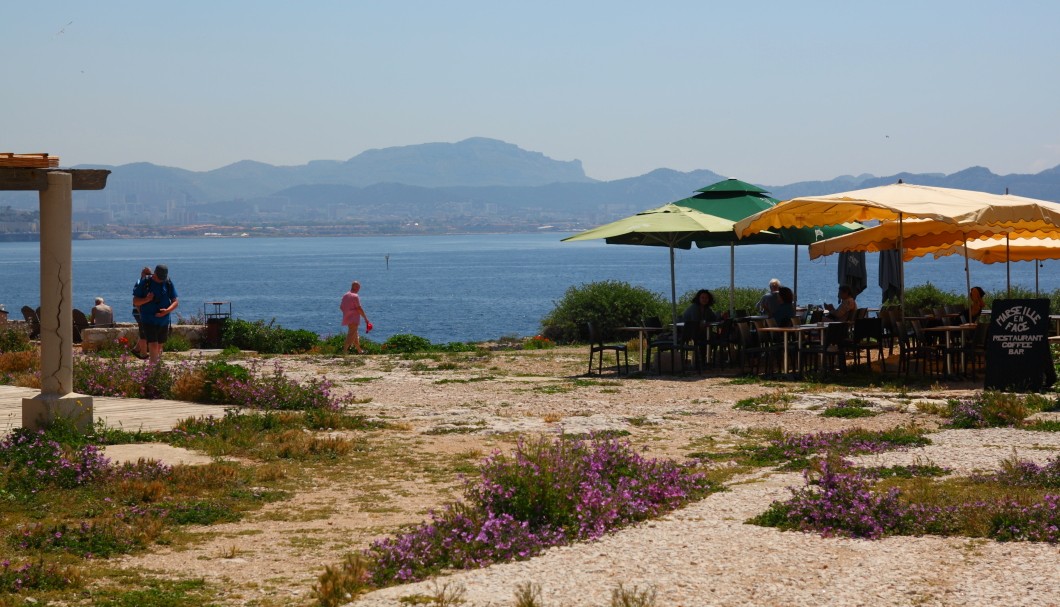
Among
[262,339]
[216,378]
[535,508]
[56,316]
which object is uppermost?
[56,316]

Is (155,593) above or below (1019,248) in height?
below

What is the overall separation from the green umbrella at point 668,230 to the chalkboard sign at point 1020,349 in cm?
427

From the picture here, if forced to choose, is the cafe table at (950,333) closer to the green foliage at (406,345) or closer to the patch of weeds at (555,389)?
the patch of weeds at (555,389)

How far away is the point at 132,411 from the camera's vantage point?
40.2ft

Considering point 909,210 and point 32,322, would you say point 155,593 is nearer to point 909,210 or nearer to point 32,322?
point 909,210

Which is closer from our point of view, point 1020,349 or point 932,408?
point 932,408

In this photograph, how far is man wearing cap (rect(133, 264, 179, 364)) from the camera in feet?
54.0

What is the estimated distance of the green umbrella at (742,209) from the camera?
1839 centimetres

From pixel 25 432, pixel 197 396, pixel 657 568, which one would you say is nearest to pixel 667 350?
pixel 197 396

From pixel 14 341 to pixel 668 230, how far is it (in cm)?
1056

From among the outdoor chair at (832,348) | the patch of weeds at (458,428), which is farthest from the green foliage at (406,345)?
the patch of weeds at (458,428)

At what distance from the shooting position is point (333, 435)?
11094mm

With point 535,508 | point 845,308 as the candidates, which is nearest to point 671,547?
point 535,508

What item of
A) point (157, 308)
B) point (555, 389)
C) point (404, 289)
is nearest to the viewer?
point (555, 389)
